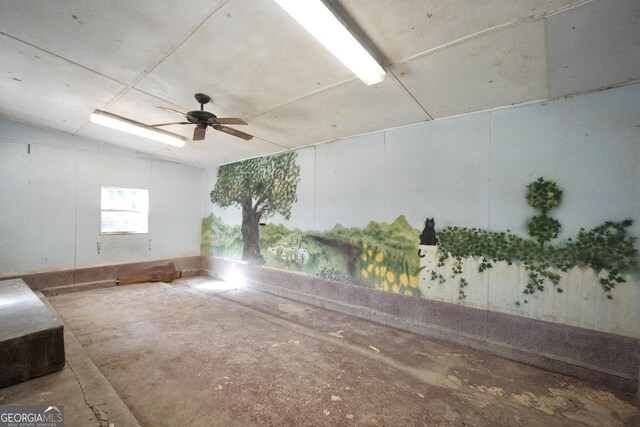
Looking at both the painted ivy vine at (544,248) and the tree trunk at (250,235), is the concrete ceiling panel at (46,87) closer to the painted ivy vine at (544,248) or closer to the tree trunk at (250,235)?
the tree trunk at (250,235)

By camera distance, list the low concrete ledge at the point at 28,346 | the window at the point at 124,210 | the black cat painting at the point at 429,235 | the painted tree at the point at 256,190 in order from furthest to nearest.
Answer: the window at the point at 124,210
the painted tree at the point at 256,190
the black cat painting at the point at 429,235
the low concrete ledge at the point at 28,346

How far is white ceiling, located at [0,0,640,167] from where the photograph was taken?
199 cm

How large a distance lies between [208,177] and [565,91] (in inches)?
305

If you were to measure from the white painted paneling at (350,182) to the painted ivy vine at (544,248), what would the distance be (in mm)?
1262

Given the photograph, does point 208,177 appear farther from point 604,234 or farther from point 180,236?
point 604,234

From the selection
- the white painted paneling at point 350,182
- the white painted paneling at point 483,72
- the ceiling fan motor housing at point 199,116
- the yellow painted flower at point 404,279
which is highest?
the white painted paneling at point 483,72

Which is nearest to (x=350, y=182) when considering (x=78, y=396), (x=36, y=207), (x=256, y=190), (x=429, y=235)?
(x=429, y=235)

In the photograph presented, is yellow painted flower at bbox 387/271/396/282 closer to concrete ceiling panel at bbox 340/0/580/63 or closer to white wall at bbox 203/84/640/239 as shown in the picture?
white wall at bbox 203/84/640/239

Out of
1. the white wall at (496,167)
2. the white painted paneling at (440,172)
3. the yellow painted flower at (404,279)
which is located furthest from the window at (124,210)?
the yellow painted flower at (404,279)

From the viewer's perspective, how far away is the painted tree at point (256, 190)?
569cm

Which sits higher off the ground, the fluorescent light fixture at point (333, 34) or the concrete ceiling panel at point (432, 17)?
the concrete ceiling panel at point (432, 17)

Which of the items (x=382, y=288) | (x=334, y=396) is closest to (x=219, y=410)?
(x=334, y=396)

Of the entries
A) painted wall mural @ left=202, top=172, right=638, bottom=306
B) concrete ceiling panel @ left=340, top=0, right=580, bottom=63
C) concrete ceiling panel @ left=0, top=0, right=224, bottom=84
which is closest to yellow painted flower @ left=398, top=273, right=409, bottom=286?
painted wall mural @ left=202, top=172, right=638, bottom=306

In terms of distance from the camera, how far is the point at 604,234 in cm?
269
